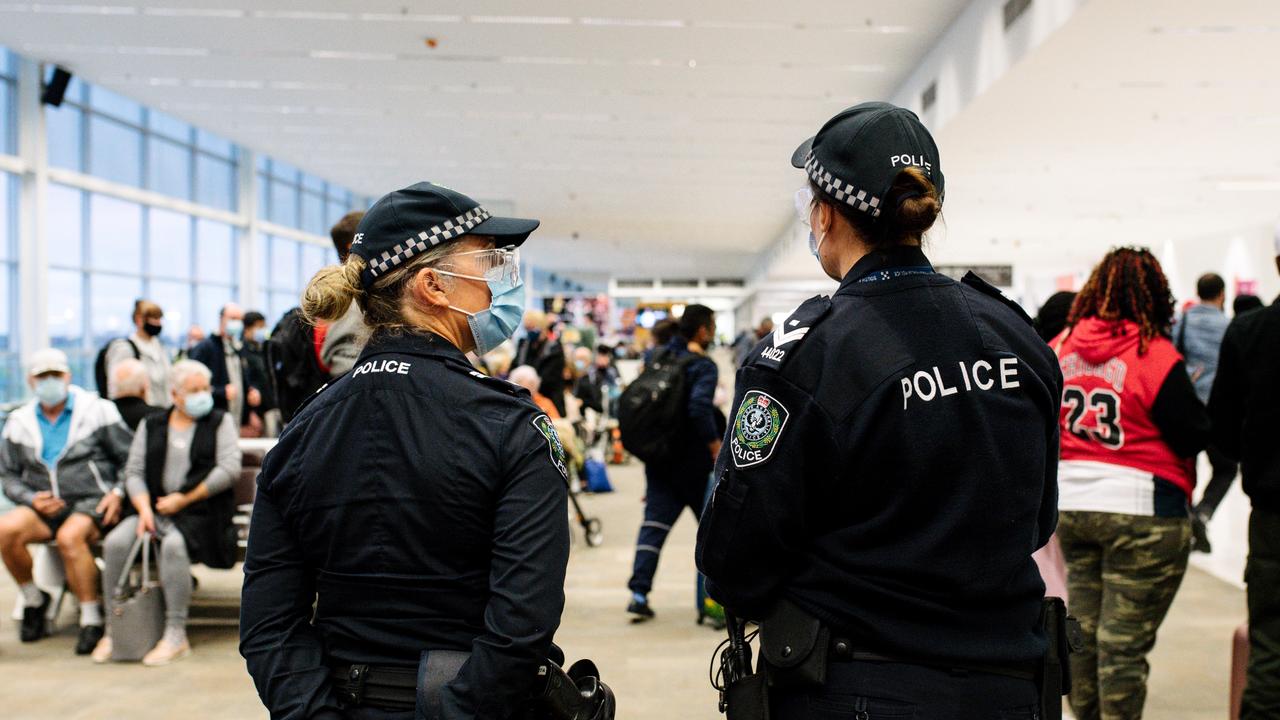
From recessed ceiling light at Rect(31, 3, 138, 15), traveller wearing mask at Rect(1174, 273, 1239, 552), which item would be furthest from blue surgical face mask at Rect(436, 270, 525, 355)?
recessed ceiling light at Rect(31, 3, 138, 15)

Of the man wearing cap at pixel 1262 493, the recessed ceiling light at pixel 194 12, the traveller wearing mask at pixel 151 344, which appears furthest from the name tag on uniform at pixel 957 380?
the recessed ceiling light at pixel 194 12

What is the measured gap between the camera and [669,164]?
1686 cm

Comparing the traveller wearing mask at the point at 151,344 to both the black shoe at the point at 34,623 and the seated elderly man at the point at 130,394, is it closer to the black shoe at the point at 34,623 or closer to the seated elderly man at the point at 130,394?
the seated elderly man at the point at 130,394

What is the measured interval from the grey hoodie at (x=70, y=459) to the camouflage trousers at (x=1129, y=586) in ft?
15.6

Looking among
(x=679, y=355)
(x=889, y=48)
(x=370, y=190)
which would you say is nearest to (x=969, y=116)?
(x=889, y=48)

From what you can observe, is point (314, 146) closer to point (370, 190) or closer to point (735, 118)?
point (370, 190)

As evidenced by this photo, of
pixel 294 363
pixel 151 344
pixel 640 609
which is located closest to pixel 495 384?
pixel 294 363

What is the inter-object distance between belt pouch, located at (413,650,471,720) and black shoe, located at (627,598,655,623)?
4171mm

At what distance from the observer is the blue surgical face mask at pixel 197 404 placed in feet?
17.0

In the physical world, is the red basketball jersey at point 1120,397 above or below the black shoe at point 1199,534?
above

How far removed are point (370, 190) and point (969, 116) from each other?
576 inches

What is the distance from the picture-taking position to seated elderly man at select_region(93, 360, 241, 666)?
199 inches

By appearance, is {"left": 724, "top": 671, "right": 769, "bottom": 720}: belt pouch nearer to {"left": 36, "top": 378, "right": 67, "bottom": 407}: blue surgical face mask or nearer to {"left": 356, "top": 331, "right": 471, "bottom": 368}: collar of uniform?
{"left": 356, "top": 331, "right": 471, "bottom": 368}: collar of uniform

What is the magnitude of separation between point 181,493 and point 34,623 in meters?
1.11
